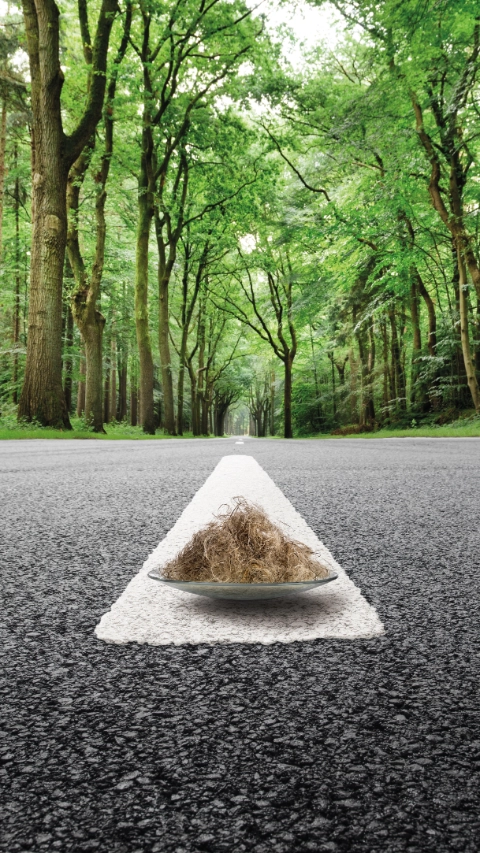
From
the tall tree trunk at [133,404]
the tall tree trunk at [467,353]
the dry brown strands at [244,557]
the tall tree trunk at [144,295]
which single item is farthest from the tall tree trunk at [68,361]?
the dry brown strands at [244,557]

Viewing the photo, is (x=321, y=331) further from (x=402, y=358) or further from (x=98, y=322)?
(x=98, y=322)

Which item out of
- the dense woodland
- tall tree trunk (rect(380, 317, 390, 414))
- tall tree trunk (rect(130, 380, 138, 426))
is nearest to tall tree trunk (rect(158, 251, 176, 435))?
the dense woodland

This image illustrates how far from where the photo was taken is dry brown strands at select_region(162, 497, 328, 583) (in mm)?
1206

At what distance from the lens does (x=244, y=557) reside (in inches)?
A: 49.3

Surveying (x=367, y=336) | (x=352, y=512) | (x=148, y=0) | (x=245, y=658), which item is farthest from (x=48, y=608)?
(x=367, y=336)

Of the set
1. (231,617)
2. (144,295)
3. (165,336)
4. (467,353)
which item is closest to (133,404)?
(165,336)

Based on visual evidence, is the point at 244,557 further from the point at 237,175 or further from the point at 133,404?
the point at 133,404

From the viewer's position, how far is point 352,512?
100 inches

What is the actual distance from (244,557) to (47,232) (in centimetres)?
1233

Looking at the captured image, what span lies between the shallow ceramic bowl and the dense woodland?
36.8ft

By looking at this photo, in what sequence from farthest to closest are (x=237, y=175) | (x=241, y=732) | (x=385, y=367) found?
(x=385, y=367) < (x=237, y=175) < (x=241, y=732)

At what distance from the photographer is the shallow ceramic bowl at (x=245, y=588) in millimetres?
1124

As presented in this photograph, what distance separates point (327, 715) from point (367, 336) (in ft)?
105

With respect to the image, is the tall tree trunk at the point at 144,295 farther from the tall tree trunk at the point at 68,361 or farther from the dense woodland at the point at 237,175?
the tall tree trunk at the point at 68,361
